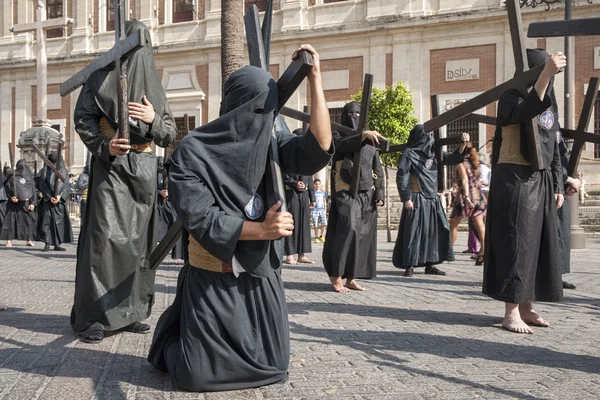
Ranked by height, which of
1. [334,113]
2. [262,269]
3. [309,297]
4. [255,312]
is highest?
[334,113]

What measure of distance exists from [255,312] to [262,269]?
0.23 metres

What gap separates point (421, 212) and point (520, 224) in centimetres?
434

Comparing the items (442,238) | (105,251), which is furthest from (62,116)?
(105,251)

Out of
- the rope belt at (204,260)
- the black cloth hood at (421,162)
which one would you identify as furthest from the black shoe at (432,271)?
the rope belt at (204,260)

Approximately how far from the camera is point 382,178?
26.7 feet

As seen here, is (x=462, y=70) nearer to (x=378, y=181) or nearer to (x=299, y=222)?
(x=299, y=222)

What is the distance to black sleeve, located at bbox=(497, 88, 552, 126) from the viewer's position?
15.5 ft

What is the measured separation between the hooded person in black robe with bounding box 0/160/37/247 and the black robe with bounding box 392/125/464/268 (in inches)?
358

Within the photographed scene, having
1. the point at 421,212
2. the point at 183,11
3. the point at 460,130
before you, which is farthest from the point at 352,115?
the point at 183,11

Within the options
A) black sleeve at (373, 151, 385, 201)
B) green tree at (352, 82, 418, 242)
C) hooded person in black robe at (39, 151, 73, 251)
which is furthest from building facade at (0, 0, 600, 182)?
black sleeve at (373, 151, 385, 201)

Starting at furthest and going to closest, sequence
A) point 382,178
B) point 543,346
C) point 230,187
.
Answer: point 382,178
point 543,346
point 230,187

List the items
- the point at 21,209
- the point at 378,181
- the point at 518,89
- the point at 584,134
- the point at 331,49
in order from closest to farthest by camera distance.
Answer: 1. the point at 518,89
2. the point at 584,134
3. the point at 378,181
4. the point at 21,209
5. the point at 331,49

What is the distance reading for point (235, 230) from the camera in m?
3.33

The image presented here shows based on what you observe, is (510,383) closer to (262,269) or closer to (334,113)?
(262,269)
